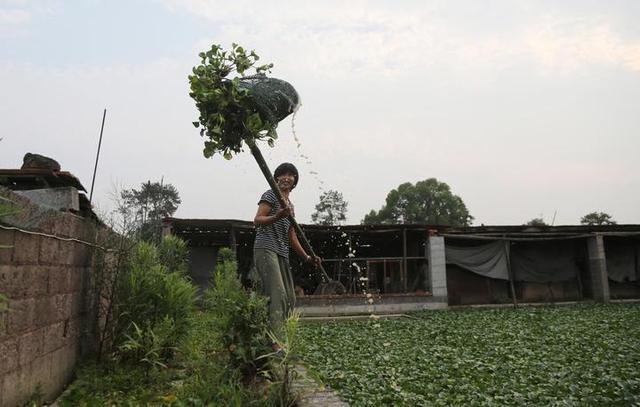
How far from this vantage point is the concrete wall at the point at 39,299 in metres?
3.04

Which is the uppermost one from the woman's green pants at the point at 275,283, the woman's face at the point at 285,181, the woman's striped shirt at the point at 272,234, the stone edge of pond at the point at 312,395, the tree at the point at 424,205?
the tree at the point at 424,205

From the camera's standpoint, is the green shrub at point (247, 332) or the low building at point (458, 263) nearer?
the green shrub at point (247, 332)

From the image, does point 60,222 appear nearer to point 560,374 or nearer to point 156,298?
point 156,298

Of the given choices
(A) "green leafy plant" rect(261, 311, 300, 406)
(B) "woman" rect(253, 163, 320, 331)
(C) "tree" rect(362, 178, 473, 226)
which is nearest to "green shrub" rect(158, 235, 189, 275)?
(B) "woman" rect(253, 163, 320, 331)

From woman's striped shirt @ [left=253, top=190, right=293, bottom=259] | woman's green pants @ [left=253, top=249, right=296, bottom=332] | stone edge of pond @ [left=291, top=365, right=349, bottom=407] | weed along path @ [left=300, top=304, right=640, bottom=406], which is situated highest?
woman's striped shirt @ [left=253, top=190, right=293, bottom=259]

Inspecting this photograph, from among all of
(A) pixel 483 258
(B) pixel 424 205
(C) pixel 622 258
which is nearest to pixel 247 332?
(A) pixel 483 258

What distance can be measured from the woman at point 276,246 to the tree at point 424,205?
39.6 m

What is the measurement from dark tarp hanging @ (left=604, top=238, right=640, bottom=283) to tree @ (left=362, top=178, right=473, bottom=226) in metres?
24.9

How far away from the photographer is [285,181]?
13.6 feet

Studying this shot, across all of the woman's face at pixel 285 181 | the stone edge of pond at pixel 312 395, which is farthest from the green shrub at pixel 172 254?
the stone edge of pond at pixel 312 395

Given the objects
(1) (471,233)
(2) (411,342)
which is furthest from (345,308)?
(2) (411,342)

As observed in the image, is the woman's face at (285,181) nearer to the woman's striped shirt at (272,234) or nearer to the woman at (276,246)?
the woman at (276,246)

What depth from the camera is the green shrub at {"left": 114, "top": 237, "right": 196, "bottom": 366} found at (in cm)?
475

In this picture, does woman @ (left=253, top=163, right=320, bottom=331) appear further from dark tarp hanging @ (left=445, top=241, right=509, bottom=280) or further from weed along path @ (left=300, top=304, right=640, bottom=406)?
dark tarp hanging @ (left=445, top=241, right=509, bottom=280)
